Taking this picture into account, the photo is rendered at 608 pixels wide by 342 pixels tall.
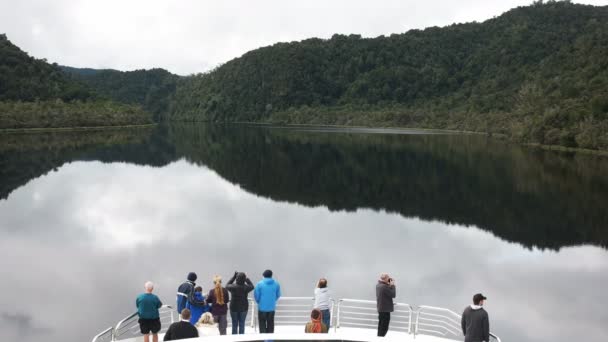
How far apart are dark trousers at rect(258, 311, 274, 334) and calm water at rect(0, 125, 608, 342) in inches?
294

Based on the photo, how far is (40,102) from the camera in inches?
6314

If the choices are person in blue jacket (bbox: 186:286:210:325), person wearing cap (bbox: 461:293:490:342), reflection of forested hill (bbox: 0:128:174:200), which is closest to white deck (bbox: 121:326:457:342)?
person in blue jacket (bbox: 186:286:210:325)

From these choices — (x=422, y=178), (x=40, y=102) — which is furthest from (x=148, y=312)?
(x=40, y=102)

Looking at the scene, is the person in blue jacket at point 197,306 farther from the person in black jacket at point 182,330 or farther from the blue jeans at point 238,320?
the person in black jacket at point 182,330

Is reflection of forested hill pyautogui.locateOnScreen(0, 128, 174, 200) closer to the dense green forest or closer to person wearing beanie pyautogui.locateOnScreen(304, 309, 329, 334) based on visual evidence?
the dense green forest

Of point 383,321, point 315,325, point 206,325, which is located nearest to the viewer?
point 315,325

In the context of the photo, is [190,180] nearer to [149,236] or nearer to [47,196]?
[47,196]

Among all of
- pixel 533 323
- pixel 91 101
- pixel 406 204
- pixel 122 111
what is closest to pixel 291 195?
pixel 406 204

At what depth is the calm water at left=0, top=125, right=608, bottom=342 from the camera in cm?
2359

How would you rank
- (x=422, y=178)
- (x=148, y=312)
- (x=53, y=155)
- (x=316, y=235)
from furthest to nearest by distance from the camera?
(x=53, y=155), (x=422, y=178), (x=316, y=235), (x=148, y=312)

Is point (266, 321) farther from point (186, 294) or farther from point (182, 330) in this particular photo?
point (182, 330)

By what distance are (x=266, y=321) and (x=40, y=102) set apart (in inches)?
6495

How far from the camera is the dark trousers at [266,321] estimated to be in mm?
15273

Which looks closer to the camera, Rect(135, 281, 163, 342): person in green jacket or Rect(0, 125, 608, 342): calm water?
Rect(135, 281, 163, 342): person in green jacket
